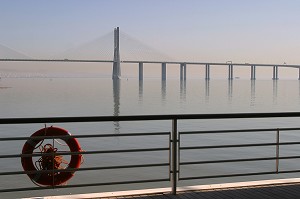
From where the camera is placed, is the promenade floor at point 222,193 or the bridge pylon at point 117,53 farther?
the bridge pylon at point 117,53

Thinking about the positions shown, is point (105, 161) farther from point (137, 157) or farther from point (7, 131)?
point (7, 131)

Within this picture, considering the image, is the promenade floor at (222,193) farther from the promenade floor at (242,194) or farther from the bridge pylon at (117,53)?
the bridge pylon at (117,53)

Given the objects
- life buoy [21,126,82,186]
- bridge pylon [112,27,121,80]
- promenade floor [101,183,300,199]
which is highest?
bridge pylon [112,27,121,80]

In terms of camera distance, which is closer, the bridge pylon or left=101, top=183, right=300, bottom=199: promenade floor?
left=101, top=183, right=300, bottom=199: promenade floor

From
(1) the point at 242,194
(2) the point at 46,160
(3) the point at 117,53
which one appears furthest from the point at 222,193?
(3) the point at 117,53

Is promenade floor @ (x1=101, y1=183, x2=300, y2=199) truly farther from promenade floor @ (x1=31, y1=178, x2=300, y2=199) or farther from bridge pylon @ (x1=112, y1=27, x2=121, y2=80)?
bridge pylon @ (x1=112, y1=27, x2=121, y2=80)

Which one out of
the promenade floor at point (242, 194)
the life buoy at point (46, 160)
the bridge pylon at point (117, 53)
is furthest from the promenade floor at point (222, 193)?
the bridge pylon at point (117, 53)

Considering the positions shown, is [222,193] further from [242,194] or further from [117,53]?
[117,53]

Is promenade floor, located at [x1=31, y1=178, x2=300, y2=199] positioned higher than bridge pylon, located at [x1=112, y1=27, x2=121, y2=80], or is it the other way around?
bridge pylon, located at [x1=112, y1=27, x2=121, y2=80]

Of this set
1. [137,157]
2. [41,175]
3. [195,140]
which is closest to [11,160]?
[137,157]

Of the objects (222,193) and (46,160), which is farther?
(46,160)

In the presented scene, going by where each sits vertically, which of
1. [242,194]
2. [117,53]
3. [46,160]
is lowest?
[242,194]

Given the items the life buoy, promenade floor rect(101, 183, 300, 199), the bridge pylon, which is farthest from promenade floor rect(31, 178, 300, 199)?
the bridge pylon

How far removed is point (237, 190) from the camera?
373 centimetres
